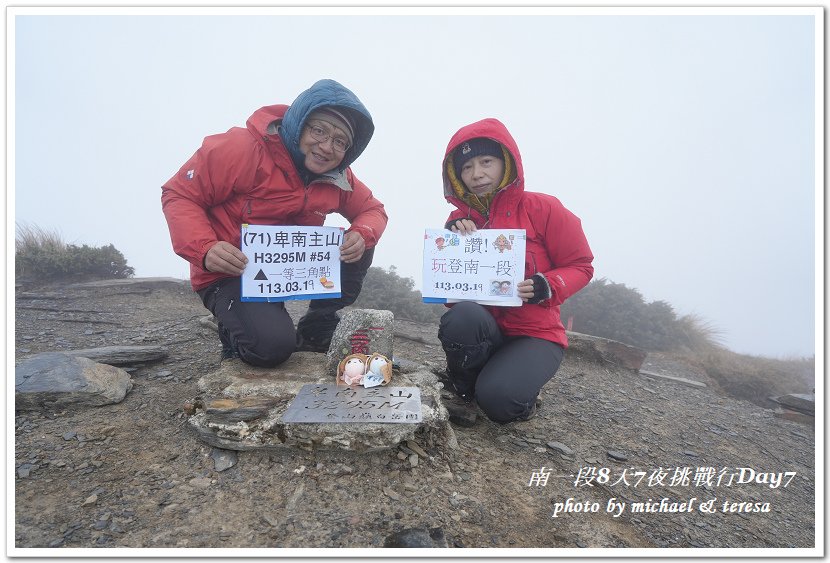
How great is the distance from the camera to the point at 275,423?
2.63 meters

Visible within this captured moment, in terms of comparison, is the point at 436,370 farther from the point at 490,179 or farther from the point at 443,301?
the point at 490,179

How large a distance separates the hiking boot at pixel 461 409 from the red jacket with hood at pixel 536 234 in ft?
Answer: 2.22

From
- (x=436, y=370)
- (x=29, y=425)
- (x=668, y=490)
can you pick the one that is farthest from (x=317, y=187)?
(x=668, y=490)

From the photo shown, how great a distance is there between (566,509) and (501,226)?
6.54 feet

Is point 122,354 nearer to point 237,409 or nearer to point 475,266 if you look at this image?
point 237,409

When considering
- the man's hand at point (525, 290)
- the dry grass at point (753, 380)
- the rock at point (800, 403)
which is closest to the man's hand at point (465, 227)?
the man's hand at point (525, 290)

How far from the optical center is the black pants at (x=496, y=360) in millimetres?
3096

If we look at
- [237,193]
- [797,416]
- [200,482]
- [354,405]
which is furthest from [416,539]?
[797,416]

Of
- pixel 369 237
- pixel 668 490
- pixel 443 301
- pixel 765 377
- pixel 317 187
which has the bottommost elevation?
pixel 765 377

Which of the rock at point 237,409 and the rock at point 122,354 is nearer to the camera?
the rock at point 237,409

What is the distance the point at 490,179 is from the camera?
333cm

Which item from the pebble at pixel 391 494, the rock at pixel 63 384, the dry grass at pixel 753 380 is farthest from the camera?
the dry grass at pixel 753 380

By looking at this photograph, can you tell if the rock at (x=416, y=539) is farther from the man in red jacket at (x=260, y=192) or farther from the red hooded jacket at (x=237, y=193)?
the red hooded jacket at (x=237, y=193)

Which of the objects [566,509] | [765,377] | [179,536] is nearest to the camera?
[179,536]
